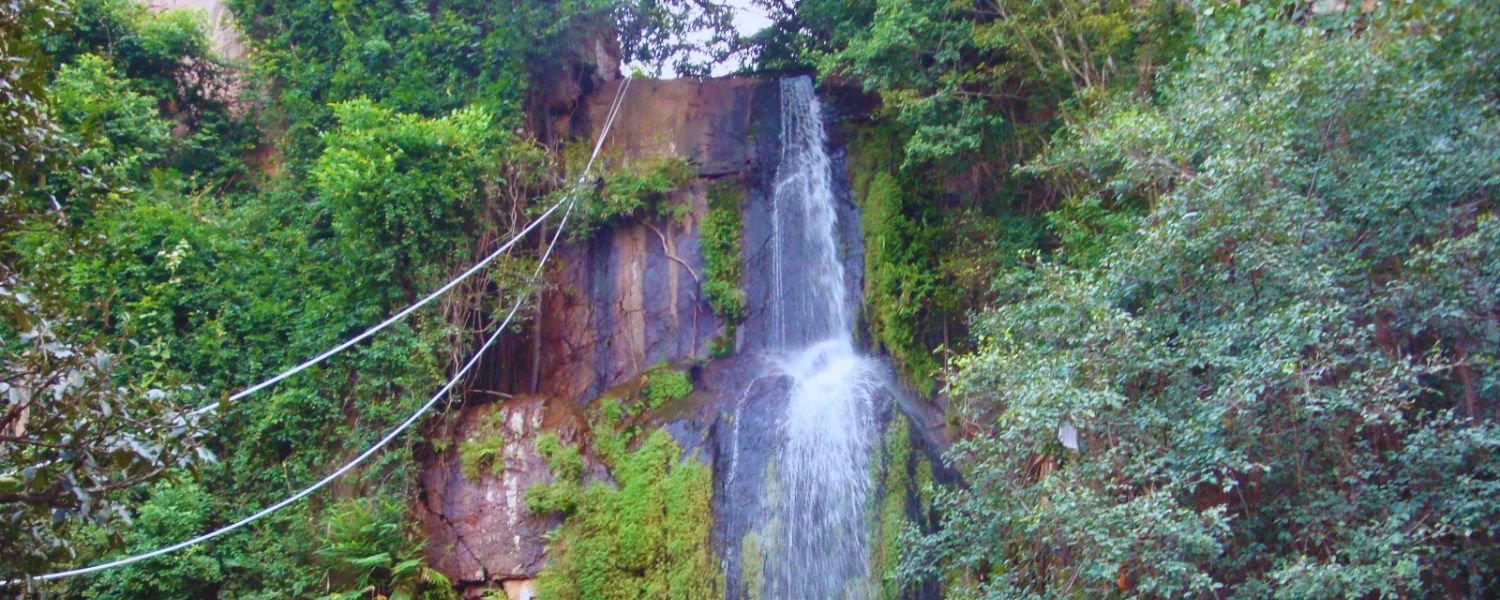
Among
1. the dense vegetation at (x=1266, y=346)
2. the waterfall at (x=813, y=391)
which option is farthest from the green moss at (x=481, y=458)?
the dense vegetation at (x=1266, y=346)

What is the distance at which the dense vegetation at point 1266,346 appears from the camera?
6.43 m

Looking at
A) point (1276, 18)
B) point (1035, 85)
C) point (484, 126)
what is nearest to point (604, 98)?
point (484, 126)

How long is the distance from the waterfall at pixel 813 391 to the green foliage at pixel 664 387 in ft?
3.54

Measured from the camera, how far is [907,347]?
38.3 ft

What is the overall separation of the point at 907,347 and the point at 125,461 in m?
7.92

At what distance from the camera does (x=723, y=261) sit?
12883 mm

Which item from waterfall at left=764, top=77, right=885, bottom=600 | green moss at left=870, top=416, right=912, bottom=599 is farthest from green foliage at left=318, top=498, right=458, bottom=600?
green moss at left=870, top=416, right=912, bottom=599

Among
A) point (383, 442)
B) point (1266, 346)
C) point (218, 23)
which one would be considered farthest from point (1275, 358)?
point (218, 23)

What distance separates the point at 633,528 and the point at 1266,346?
19.0 feet

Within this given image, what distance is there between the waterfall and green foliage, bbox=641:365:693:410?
1.08 m

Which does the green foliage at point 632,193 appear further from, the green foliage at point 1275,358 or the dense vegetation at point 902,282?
the green foliage at point 1275,358

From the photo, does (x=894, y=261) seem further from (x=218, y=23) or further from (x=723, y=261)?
(x=218, y=23)

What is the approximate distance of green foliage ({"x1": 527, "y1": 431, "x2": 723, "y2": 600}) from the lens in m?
9.72

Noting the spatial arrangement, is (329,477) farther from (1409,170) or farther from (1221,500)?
(1409,170)
